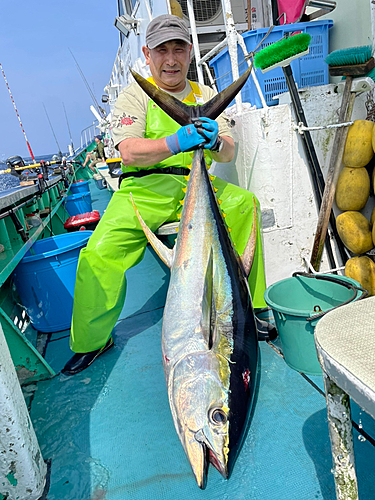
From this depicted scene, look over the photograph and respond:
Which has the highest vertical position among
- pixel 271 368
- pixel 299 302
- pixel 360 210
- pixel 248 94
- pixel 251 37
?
pixel 251 37

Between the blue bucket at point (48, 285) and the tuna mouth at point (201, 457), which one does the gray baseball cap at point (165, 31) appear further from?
the tuna mouth at point (201, 457)

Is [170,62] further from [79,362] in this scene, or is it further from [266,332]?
[79,362]

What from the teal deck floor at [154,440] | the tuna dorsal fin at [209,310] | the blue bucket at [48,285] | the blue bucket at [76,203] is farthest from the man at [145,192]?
the blue bucket at [76,203]

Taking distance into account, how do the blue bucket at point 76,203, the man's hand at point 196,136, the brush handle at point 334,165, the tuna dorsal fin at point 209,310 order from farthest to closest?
1. the blue bucket at point 76,203
2. the brush handle at point 334,165
3. the man's hand at point 196,136
4. the tuna dorsal fin at point 209,310

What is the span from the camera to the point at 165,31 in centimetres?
231

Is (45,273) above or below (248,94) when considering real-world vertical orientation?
below

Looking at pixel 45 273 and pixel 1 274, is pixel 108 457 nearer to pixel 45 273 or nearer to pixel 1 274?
pixel 1 274

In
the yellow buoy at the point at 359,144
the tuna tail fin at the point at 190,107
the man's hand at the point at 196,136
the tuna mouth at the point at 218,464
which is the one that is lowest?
the tuna mouth at the point at 218,464

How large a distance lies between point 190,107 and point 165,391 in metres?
1.69

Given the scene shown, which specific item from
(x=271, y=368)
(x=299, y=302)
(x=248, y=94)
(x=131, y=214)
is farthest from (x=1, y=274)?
(x=248, y=94)

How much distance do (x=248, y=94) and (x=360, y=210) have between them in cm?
145

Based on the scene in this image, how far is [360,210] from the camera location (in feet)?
9.05

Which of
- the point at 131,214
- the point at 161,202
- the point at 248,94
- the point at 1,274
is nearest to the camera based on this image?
the point at 1,274

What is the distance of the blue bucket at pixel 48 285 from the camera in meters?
2.51
